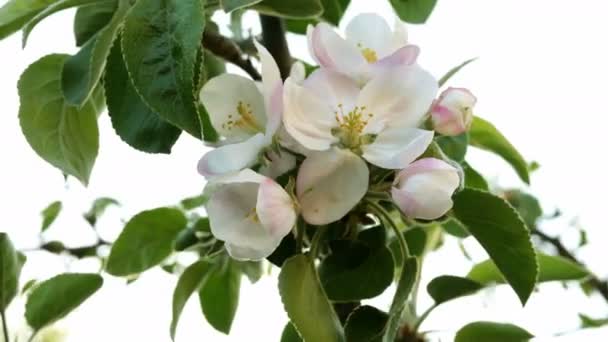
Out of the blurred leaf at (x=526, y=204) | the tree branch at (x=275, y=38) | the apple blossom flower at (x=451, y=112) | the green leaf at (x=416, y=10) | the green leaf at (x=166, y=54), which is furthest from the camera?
the blurred leaf at (x=526, y=204)

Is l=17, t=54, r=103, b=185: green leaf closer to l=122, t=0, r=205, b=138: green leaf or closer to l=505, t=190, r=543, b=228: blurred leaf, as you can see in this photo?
l=122, t=0, r=205, b=138: green leaf

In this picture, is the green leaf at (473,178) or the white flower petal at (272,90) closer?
the white flower petal at (272,90)

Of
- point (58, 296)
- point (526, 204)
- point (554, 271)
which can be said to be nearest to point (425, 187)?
point (554, 271)

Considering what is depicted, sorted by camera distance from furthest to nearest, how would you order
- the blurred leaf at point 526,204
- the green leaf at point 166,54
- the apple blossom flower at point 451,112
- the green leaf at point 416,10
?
the blurred leaf at point 526,204 < the green leaf at point 416,10 < the apple blossom flower at point 451,112 < the green leaf at point 166,54

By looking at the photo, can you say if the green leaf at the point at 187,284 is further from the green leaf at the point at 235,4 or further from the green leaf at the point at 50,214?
the green leaf at the point at 50,214

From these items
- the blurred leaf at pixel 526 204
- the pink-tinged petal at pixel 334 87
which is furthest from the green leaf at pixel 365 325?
the blurred leaf at pixel 526 204

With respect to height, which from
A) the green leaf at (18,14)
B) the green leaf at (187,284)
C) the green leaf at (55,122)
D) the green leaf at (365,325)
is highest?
the green leaf at (18,14)

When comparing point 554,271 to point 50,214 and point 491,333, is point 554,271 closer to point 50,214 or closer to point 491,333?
point 491,333

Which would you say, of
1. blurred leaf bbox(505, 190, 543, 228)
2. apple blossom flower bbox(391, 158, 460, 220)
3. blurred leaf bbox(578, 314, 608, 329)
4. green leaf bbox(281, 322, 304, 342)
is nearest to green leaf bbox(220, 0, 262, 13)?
apple blossom flower bbox(391, 158, 460, 220)
